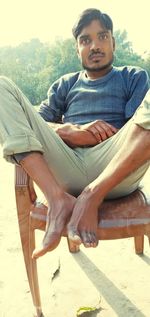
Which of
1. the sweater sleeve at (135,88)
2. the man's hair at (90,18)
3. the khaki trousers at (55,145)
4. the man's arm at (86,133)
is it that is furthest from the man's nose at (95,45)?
the khaki trousers at (55,145)

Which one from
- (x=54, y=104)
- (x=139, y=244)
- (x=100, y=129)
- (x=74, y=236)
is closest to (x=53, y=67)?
(x=54, y=104)

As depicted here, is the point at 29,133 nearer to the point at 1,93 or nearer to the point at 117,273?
the point at 1,93

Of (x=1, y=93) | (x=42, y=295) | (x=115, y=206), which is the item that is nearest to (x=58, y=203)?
(x=115, y=206)

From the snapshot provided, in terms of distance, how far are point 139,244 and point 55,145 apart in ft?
3.41

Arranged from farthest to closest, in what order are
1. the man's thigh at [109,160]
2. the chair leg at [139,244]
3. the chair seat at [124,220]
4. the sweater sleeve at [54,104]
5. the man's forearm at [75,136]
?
the chair leg at [139,244] → the sweater sleeve at [54,104] → the man's forearm at [75,136] → the man's thigh at [109,160] → the chair seat at [124,220]

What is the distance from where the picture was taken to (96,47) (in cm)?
205

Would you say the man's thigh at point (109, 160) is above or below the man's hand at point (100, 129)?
below

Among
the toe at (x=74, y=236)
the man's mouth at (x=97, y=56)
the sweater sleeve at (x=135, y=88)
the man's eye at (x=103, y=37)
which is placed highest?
the man's eye at (x=103, y=37)

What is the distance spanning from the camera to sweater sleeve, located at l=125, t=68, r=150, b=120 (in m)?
1.89

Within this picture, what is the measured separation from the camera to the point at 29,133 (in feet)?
4.87

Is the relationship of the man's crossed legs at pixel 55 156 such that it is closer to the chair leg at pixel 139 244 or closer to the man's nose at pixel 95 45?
the man's nose at pixel 95 45

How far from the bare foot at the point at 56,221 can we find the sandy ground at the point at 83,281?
23.8 inches

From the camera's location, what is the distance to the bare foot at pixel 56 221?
1.37 m

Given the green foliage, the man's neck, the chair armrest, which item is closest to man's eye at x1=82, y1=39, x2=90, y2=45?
the man's neck
